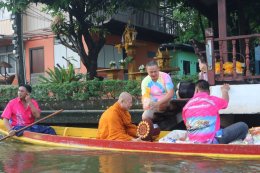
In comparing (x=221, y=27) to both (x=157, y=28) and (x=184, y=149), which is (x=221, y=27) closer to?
(x=184, y=149)

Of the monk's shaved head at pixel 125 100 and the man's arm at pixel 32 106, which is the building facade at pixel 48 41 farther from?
the monk's shaved head at pixel 125 100

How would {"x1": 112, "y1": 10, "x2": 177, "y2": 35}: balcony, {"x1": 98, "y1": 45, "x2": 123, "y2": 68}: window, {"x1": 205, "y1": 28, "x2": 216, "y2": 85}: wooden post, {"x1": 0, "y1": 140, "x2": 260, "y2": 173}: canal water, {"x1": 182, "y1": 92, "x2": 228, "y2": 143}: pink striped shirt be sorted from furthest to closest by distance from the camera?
{"x1": 98, "y1": 45, "x2": 123, "y2": 68}: window < {"x1": 112, "y1": 10, "x2": 177, "y2": 35}: balcony < {"x1": 205, "y1": 28, "x2": 216, "y2": 85}: wooden post < {"x1": 182, "y1": 92, "x2": 228, "y2": 143}: pink striped shirt < {"x1": 0, "y1": 140, "x2": 260, "y2": 173}: canal water

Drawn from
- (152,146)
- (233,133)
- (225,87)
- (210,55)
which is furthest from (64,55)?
(233,133)

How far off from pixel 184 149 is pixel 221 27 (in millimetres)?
3205

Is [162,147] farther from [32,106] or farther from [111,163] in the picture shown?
[32,106]

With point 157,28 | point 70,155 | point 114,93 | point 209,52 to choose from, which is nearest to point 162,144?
point 70,155

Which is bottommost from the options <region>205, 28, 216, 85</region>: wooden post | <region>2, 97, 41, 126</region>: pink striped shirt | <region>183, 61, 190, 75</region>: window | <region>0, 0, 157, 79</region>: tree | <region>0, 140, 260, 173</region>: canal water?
<region>0, 140, 260, 173</region>: canal water

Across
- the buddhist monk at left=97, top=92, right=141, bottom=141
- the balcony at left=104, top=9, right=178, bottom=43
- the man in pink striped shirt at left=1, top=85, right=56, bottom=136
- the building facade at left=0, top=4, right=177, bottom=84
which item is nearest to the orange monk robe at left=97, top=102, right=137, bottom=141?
the buddhist monk at left=97, top=92, right=141, bottom=141

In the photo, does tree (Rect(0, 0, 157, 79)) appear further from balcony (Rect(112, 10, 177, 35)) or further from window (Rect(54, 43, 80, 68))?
window (Rect(54, 43, 80, 68))

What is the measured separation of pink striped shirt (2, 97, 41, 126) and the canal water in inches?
45.3

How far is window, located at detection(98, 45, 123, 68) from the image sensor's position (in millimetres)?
19188

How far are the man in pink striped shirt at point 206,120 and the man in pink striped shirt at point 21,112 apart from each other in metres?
3.56

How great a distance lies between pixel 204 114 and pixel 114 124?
1748 mm

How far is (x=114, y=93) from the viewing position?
11.1m
